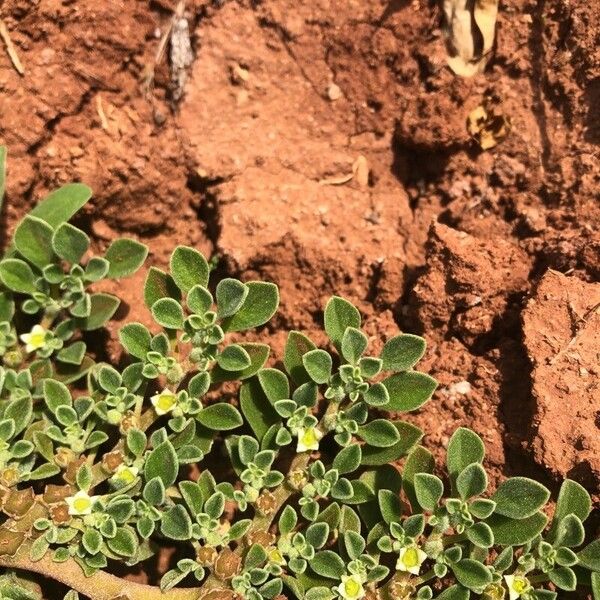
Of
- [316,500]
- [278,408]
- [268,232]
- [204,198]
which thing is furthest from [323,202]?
[316,500]

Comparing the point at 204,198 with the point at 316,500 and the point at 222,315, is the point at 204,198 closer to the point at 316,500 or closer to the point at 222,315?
the point at 222,315

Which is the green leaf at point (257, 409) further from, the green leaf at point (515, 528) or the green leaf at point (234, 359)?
the green leaf at point (515, 528)

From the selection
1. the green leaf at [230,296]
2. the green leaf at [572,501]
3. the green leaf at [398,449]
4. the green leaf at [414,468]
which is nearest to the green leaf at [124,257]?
the green leaf at [230,296]

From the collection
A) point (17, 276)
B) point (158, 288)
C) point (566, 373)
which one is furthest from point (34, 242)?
point (566, 373)

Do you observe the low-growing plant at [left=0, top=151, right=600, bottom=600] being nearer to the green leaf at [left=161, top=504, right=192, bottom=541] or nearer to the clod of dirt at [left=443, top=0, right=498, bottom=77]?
the green leaf at [left=161, top=504, right=192, bottom=541]

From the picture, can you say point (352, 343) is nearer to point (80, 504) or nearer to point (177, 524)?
point (177, 524)
